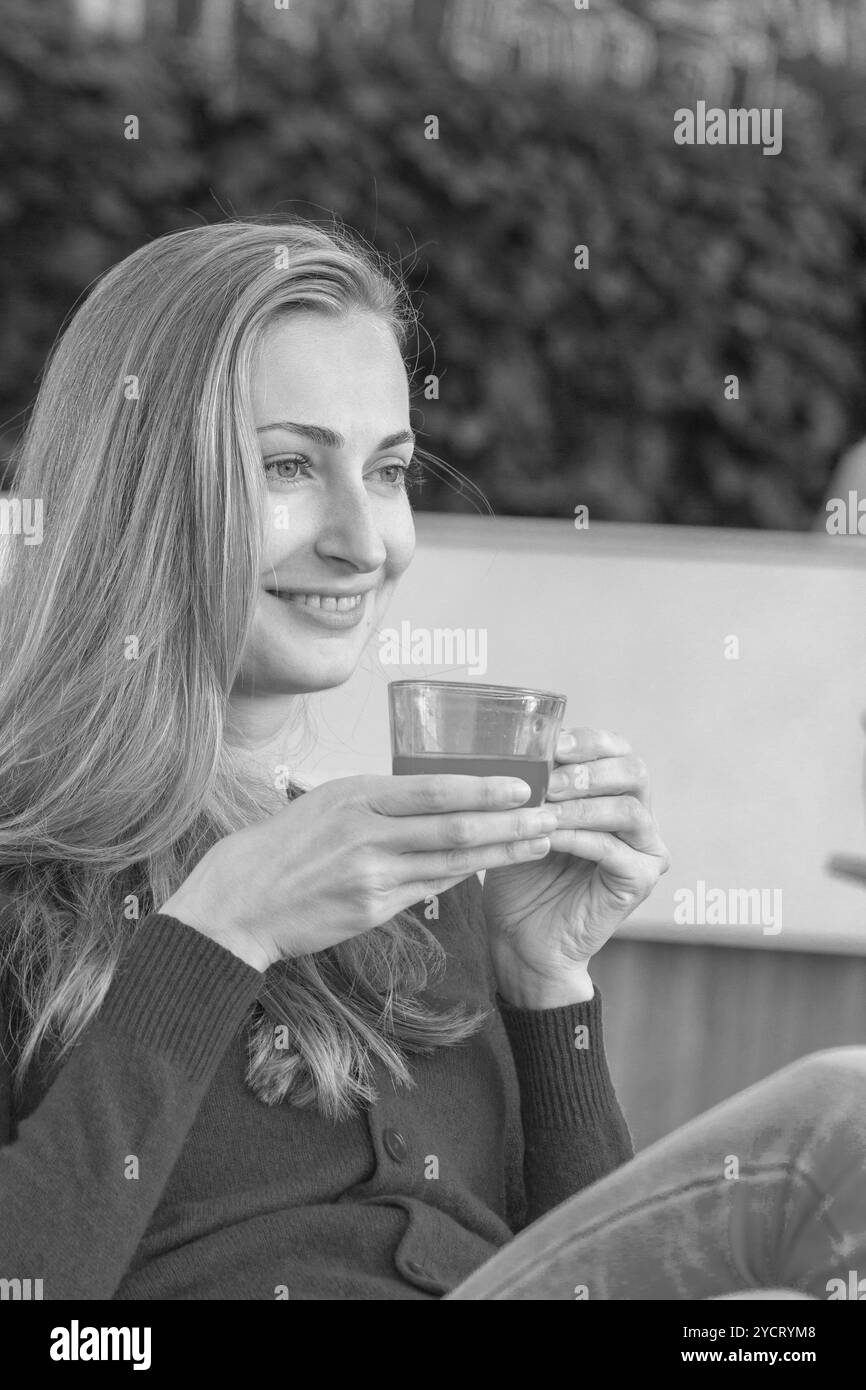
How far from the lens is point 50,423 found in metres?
1.79

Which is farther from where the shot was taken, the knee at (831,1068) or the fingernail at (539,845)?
the knee at (831,1068)

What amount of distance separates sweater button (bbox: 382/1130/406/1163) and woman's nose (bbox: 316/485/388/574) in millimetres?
602

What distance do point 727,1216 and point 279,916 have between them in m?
0.51

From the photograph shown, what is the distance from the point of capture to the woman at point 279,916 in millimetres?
1371

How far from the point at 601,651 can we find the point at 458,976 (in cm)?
87

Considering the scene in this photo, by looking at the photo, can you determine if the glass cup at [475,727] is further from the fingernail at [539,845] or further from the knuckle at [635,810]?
the knuckle at [635,810]

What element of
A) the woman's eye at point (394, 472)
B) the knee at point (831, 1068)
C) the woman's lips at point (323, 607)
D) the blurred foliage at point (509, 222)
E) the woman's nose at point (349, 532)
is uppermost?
the blurred foliage at point (509, 222)

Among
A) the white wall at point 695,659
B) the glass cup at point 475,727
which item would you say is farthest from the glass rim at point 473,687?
the white wall at point 695,659

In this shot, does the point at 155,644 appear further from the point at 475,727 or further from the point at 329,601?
the point at 475,727

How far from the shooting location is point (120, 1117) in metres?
1.32

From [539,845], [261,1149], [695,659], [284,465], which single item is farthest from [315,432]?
[695,659]
